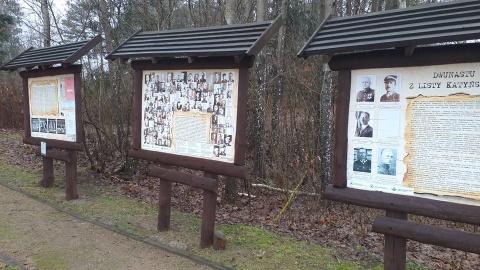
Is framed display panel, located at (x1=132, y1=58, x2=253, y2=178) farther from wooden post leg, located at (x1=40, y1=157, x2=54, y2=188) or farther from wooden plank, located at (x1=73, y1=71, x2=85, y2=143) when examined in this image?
wooden post leg, located at (x1=40, y1=157, x2=54, y2=188)

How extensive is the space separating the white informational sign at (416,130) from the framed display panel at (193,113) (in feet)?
4.39

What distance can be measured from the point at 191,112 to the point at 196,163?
65 cm

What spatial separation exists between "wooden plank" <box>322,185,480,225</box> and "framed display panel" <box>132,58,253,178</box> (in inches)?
47.1

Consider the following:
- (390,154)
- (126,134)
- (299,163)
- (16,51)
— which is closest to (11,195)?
(126,134)

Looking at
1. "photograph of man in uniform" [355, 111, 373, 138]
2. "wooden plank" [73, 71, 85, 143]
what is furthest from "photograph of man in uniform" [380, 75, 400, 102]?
"wooden plank" [73, 71, 85, 143]

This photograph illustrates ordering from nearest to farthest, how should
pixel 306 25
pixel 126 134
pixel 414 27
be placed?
pixel 414 27
pixel 126 134
pixel 306 25

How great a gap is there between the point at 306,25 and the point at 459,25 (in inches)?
557

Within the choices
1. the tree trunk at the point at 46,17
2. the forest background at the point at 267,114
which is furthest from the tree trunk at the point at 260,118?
the tree trunk at the point at 46,17

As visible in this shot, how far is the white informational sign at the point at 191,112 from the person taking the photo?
4664mm

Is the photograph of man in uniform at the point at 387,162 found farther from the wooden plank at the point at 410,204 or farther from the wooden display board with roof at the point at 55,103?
the wooden display board with roof at the point at 55,103

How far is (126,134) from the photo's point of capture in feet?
31.2

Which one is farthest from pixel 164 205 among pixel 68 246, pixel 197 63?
pixel 197 63

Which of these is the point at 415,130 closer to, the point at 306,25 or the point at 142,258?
the point at 142,258

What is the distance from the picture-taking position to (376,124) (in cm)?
366
